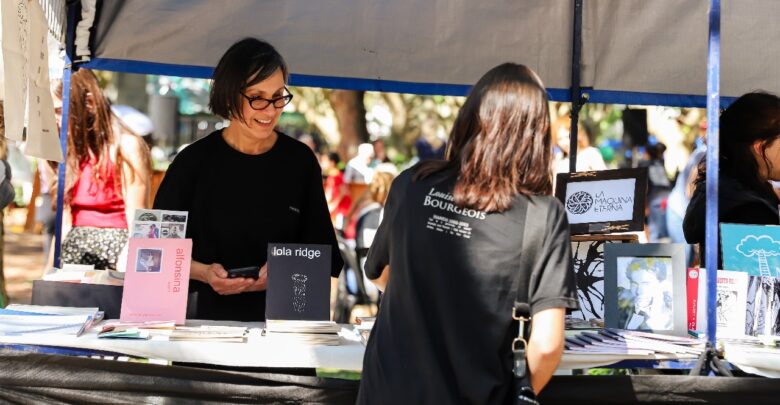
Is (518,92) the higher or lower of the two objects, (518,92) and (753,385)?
the higher

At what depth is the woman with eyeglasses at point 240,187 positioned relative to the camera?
3609 mm

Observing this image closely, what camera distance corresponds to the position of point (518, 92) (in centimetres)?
243

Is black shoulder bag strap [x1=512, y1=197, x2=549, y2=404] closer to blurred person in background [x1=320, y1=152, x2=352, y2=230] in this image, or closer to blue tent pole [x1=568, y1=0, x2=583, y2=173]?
blue tent pole [x1=568, y1=0, x2=583, y2=173]

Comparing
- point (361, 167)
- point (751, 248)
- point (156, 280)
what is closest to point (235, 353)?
point (156, 280)

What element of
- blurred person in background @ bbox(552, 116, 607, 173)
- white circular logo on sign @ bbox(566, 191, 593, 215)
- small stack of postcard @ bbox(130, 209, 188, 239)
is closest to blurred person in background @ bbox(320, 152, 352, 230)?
blurred person in background @ bbox(552, 116, 607, 173)

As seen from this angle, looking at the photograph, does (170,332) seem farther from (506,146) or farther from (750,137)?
(750,137)

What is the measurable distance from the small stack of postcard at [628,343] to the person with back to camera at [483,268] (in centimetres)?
69

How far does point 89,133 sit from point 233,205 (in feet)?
5.11

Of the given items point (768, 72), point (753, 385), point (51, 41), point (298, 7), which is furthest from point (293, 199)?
point (768, 72)

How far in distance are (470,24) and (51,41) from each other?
191 centimetres

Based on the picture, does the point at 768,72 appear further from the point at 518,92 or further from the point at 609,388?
the point at 518,92

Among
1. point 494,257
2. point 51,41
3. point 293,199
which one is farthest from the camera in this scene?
point 51,41

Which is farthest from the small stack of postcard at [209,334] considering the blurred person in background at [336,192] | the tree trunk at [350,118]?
the tree trunk at [350,118]

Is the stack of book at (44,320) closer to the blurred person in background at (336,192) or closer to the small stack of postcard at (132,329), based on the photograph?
the small stack of postcard at (132,329)
